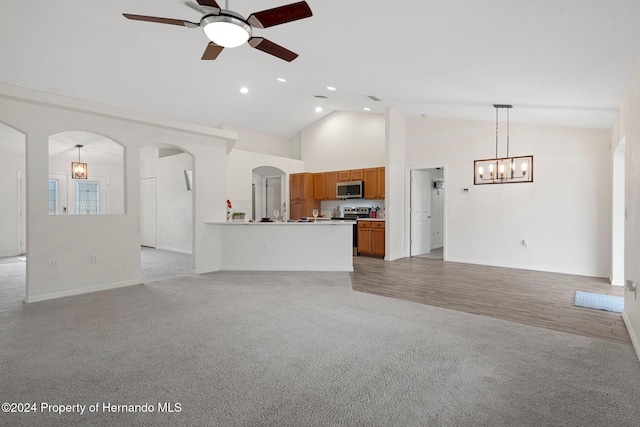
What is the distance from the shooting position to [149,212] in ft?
34.0

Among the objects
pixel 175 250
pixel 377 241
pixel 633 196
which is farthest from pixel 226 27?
pixel 175 250

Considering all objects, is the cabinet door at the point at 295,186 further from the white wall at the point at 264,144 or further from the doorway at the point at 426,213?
the doorway at the point at 426,213

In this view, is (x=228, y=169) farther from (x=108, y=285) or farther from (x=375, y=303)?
(x=375, y=303)

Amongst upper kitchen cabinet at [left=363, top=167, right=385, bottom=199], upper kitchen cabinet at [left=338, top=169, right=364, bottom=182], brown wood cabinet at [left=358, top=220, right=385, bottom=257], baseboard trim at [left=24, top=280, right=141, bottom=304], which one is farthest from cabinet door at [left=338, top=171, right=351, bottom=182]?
baseboard trim at [left=24, top=280, right=141, bottom=304]

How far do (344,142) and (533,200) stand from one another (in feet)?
15.7

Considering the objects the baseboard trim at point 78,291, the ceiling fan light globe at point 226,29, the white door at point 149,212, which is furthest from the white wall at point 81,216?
the white door at point 149,212

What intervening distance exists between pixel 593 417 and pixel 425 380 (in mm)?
913

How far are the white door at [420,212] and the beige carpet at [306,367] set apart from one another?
14.2 feet

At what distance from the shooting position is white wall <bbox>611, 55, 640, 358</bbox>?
2.78 meters

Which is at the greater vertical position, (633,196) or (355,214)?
(633,196)

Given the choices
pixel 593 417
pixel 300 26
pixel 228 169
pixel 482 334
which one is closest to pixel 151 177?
pixel 228 169

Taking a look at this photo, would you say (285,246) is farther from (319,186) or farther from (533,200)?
(533,200)

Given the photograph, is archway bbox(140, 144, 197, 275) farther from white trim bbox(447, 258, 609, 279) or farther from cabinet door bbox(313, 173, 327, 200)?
white trim bbox(447, 258, 609, 279)

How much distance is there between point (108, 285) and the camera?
482 centimetres
